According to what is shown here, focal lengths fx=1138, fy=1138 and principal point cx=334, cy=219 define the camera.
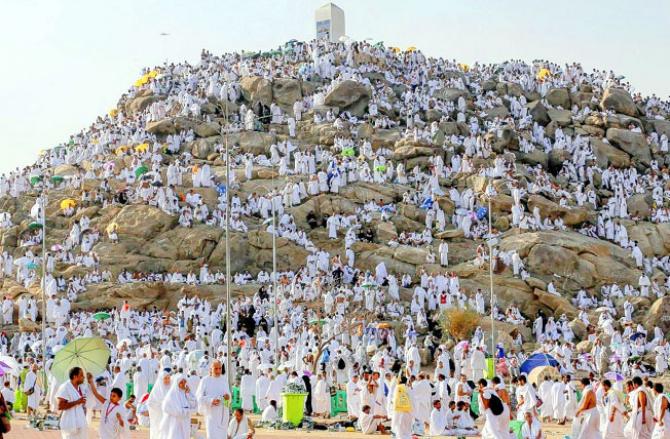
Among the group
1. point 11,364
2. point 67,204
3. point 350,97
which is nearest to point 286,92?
point 350,97

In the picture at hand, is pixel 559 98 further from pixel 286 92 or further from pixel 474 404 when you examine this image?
pixel 474 404

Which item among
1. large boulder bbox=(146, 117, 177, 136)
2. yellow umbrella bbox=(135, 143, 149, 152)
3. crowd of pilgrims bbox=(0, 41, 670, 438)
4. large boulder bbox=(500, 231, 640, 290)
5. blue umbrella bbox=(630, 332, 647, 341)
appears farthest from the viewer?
large boulder bbox=(146, 117, 177, 136)

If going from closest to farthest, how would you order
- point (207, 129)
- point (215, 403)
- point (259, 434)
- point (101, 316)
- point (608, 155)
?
point (215, 403) → point (259, 434) → point (101, 316) → point (207, 129) → point (608, 155)

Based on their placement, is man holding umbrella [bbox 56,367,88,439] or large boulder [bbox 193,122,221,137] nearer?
man holding umbrella [bbox 56,367,88,439]

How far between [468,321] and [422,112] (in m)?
25.3

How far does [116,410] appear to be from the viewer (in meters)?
16.0

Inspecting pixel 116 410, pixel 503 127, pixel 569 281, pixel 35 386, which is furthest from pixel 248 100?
pixel 116 410

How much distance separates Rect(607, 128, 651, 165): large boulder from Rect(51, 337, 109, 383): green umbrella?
152 ft

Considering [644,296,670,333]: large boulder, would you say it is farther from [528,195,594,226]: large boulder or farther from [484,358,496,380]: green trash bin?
[484,358,496,380]: green trash bin

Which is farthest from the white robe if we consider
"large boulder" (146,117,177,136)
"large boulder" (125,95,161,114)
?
"large boulder" (125,95,161,114)

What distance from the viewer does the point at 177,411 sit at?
1548cm

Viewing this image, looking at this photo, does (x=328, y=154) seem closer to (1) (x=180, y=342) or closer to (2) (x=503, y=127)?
(2) (x=503, y=127)

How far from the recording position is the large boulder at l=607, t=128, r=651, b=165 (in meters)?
59.7

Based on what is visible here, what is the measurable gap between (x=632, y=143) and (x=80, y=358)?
47.1 m
